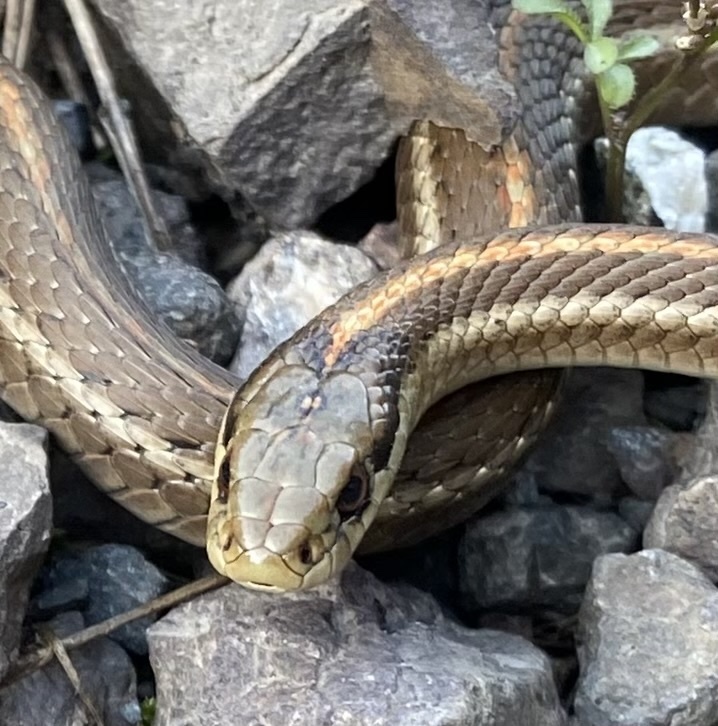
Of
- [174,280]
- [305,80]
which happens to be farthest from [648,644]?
[305,80]

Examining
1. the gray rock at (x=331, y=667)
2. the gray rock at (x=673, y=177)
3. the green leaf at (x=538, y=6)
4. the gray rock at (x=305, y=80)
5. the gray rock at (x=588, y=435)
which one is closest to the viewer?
the gray rock at (x=331, y=667)

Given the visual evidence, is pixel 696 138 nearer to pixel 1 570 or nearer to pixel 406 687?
pixel 406 687

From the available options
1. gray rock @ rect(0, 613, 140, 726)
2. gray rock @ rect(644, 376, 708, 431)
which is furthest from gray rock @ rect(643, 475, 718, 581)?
gray rock @ rect(0, 613, 140, 726)

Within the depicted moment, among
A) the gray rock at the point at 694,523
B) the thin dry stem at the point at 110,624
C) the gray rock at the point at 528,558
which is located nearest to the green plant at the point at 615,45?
the gray rock at the point at 694,523

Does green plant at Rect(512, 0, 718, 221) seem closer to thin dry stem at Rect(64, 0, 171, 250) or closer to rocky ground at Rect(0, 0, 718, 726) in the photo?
rocky ground at Rect(0, 0, 718, 726)

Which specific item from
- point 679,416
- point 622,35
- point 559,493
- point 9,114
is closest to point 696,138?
point 622,35

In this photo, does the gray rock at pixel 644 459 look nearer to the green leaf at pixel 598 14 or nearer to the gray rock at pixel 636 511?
the gray rock at pixel 636 511
